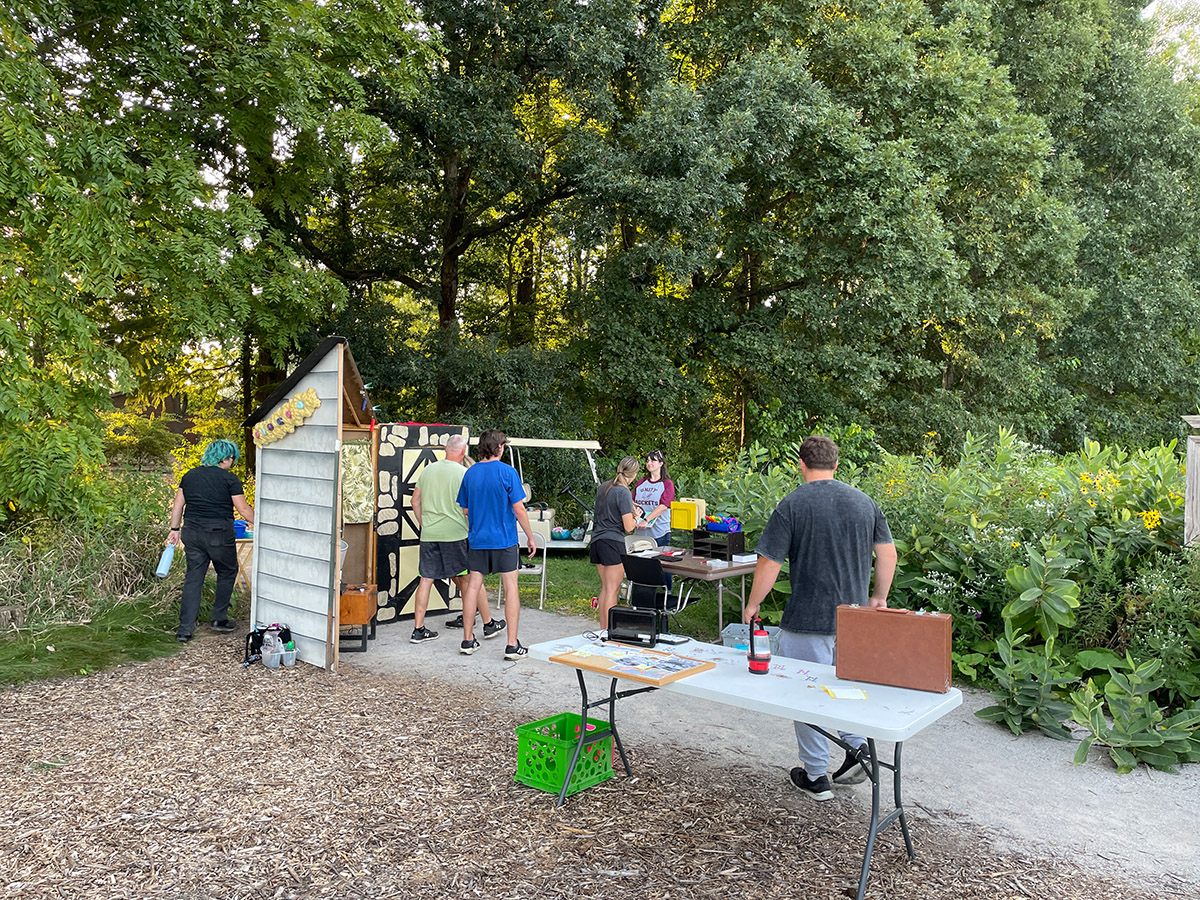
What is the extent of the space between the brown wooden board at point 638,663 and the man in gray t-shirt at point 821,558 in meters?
0.44

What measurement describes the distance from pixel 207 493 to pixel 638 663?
16.9 feet

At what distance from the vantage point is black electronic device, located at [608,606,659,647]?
4.29 metres

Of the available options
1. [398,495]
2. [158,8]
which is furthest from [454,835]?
[158,8]

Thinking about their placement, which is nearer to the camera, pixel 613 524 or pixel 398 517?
pixel 613 524

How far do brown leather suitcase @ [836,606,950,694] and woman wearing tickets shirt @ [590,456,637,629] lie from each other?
3.26 m

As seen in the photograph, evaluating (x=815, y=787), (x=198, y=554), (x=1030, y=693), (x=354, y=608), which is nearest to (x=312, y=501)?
(x=354, y=608)

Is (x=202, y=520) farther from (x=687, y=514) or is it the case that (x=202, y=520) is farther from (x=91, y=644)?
(x=687, y=514)

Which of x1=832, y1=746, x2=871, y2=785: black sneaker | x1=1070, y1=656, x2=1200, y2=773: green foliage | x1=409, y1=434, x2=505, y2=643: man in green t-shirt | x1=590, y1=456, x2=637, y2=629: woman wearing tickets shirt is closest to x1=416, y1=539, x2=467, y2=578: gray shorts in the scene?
x1=409, y1=434, x2=505, y2=643: man in green t-shirt

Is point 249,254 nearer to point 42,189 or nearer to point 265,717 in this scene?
point 42,189

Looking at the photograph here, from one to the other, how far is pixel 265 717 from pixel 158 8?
8.74 m

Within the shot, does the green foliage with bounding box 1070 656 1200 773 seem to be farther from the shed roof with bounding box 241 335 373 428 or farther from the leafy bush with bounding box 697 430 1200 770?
the shed roof with bounding box 241 335 373 428

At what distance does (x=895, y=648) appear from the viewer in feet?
11.6

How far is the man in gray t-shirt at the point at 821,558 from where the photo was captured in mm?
4105

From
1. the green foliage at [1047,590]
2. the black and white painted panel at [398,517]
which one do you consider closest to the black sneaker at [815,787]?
the green foliage at [1047,590]
